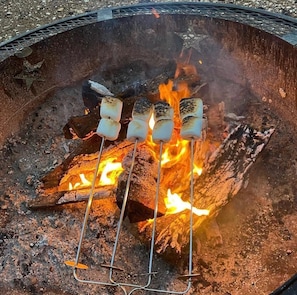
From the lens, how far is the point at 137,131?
2.03 m

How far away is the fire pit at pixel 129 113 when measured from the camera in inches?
79.8

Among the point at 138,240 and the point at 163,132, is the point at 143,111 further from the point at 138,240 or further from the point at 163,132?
the point at 138,240

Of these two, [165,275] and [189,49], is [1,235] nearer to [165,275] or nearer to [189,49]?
[165,275]

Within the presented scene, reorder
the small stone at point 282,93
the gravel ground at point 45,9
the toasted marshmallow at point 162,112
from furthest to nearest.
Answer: the gravel ground at point 45,9 < the small stone at point 282,93 < the toasted marshmallow at point 162,112

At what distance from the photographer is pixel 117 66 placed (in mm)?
2887

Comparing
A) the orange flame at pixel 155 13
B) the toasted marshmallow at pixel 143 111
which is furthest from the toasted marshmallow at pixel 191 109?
the orange flame at pixel 155 13

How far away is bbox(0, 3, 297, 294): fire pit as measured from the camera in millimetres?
2027

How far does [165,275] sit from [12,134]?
1168 millimetres

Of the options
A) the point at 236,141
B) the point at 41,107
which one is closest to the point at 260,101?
the point at 236,141

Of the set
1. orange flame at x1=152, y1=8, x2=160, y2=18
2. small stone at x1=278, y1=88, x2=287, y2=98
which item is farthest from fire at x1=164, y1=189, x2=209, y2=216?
orange flame at x1=152, y1=8, x2=160, y2=18

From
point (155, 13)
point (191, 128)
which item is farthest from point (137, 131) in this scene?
point (155, 13)

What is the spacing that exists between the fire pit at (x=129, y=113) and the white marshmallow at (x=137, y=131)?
365 millimetres

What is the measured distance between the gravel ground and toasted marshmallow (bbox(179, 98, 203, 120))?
1.90m

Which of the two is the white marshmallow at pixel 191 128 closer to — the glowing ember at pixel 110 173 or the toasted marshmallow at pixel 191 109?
the toasted marshmallow at pixel 191 109
